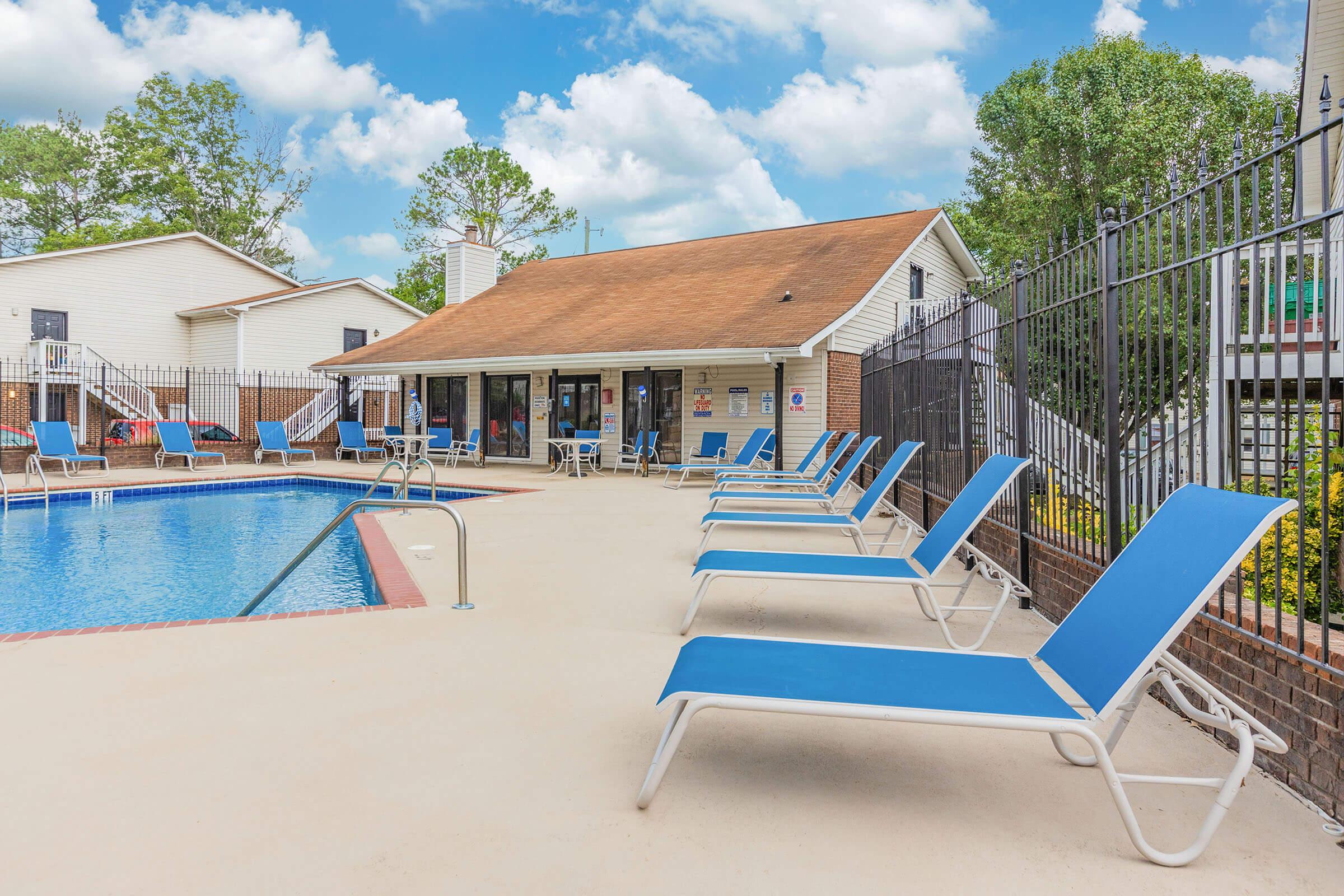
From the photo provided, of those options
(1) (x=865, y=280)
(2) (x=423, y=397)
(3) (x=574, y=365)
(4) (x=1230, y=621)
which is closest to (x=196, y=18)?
(2) (x=423, y=397)

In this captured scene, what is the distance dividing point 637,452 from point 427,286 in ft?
88.4

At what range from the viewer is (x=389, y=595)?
204 inches

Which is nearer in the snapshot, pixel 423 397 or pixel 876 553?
pixel 876 553

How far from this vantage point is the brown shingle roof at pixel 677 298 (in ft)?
51.3

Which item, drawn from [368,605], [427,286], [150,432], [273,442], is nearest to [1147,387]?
[368,605]

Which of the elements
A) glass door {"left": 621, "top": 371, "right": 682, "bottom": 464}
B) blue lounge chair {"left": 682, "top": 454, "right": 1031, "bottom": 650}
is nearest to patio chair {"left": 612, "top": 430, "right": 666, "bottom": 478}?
glass door {"left": 621, "top": 371, "right": 682, "bottom": 464}

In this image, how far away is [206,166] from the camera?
38.4 meters

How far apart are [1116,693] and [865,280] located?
1459cm

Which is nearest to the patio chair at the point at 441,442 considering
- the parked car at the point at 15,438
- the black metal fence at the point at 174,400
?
the black metal fence at the point at 174,400

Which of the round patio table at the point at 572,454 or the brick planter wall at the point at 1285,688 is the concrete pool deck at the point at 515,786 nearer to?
the brick planter wall at the point at 1285,688

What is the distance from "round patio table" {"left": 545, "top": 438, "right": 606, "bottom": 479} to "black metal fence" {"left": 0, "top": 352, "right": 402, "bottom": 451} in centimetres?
684

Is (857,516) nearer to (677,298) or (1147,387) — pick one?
(1147,387)

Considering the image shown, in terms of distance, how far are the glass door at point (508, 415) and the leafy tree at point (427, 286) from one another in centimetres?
2133

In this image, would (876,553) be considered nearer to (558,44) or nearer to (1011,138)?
(1011,138)
